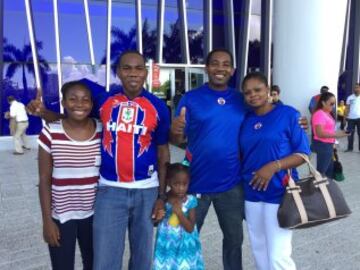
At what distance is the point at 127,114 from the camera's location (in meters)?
2.74

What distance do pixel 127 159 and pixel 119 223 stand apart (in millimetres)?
439

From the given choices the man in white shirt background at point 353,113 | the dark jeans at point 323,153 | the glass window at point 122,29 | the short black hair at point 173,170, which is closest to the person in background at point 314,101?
the dark jeans at point 323,153

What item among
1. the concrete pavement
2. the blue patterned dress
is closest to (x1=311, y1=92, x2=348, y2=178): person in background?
the concrete pavement

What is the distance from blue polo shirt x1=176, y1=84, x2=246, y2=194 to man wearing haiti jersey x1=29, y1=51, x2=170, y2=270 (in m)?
0.31

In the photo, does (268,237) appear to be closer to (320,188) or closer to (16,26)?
(320,188)

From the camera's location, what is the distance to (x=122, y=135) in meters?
2.71

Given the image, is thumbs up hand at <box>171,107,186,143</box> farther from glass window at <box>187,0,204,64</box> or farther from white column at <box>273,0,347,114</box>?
glass window at <box>187,0,204,64</box>

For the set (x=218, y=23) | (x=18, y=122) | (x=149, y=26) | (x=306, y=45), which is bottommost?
(x=18, y=122)

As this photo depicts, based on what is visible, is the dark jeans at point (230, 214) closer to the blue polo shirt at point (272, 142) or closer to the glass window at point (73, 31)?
the blue polo shirt at point (272, 142)

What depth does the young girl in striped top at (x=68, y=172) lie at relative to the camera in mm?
2639

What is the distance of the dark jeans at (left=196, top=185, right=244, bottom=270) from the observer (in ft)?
10.3

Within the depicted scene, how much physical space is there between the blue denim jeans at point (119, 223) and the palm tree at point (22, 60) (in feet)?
37.4

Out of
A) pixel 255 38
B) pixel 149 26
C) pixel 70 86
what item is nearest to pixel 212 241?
pixel 70 86

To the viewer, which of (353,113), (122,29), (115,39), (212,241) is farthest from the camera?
(122,29)
